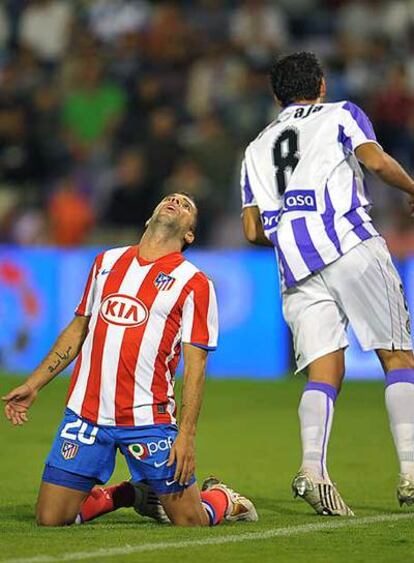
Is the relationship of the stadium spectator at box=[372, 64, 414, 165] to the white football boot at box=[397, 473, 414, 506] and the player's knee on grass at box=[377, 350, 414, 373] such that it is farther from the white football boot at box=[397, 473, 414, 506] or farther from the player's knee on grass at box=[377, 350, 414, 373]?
the white football boot at box=[397, 473, 414, 506]

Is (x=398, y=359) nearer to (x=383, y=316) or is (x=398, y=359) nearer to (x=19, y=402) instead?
(x=383, y=316)

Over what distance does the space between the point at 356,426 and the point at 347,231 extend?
420 cm

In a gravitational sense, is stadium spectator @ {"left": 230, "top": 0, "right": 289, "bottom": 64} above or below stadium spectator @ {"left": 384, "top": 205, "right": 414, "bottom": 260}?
above

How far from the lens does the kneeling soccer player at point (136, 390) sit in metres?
6.28

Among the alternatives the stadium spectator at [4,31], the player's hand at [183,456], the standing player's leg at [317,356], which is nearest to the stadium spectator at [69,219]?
the stadium spectator at [4,31]

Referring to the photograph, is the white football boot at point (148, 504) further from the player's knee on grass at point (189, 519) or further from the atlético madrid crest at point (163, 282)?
the atlético madrid crest at point (163, 282)

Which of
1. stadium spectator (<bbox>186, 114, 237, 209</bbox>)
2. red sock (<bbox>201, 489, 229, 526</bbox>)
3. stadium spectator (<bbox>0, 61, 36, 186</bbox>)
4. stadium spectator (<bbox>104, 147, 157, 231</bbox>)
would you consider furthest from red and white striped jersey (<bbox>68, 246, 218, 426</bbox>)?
stadium spectator (<bbox>0, 61, 36, 186</bbox>)

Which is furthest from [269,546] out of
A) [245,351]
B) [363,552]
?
[245,351]

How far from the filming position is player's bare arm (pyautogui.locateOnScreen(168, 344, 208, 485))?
241 inches

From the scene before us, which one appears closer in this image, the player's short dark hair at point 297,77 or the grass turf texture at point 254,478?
the grass turf texture at point 254,478

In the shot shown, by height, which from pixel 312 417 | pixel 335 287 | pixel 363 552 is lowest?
pixel 363 552

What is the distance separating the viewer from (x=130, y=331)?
6.39 m

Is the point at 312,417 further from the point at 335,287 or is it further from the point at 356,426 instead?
the point at 356,426

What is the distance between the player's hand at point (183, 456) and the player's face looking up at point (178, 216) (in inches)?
37.3
